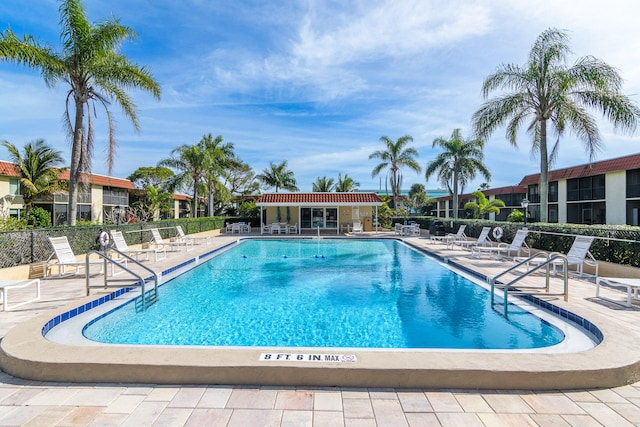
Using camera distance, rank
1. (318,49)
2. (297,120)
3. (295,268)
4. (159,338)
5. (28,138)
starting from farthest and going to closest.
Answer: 1. (297,120)
2. (28,138)
3. (318,49)
4. (295,268)
5. (159,338)

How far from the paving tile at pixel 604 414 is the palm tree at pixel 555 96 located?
1282 cm

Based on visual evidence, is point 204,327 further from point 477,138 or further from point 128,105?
point 477,138

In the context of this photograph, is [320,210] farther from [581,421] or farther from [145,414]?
[581,421]

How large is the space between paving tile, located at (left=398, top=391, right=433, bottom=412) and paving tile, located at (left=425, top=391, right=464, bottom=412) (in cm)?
5

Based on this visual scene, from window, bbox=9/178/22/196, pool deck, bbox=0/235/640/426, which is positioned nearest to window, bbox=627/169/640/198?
pool deck, bbox=0/235/640/426

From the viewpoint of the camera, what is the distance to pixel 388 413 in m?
2.80

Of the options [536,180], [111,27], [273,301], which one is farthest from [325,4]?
[536,180]

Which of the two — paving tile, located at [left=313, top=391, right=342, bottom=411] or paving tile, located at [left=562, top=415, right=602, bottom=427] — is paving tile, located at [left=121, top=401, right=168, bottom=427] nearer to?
paving tile, located at [left=313, top=391, right=342, bottom=411]

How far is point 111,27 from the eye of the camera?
1182 centimetres

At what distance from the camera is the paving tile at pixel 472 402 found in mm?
2881

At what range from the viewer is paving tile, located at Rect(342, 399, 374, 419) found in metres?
2.78

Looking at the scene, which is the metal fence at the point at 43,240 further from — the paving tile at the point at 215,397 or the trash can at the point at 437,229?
the trash can at the point at 437,229

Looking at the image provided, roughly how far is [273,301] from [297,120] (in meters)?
21.8

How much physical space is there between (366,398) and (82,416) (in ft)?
7.71
